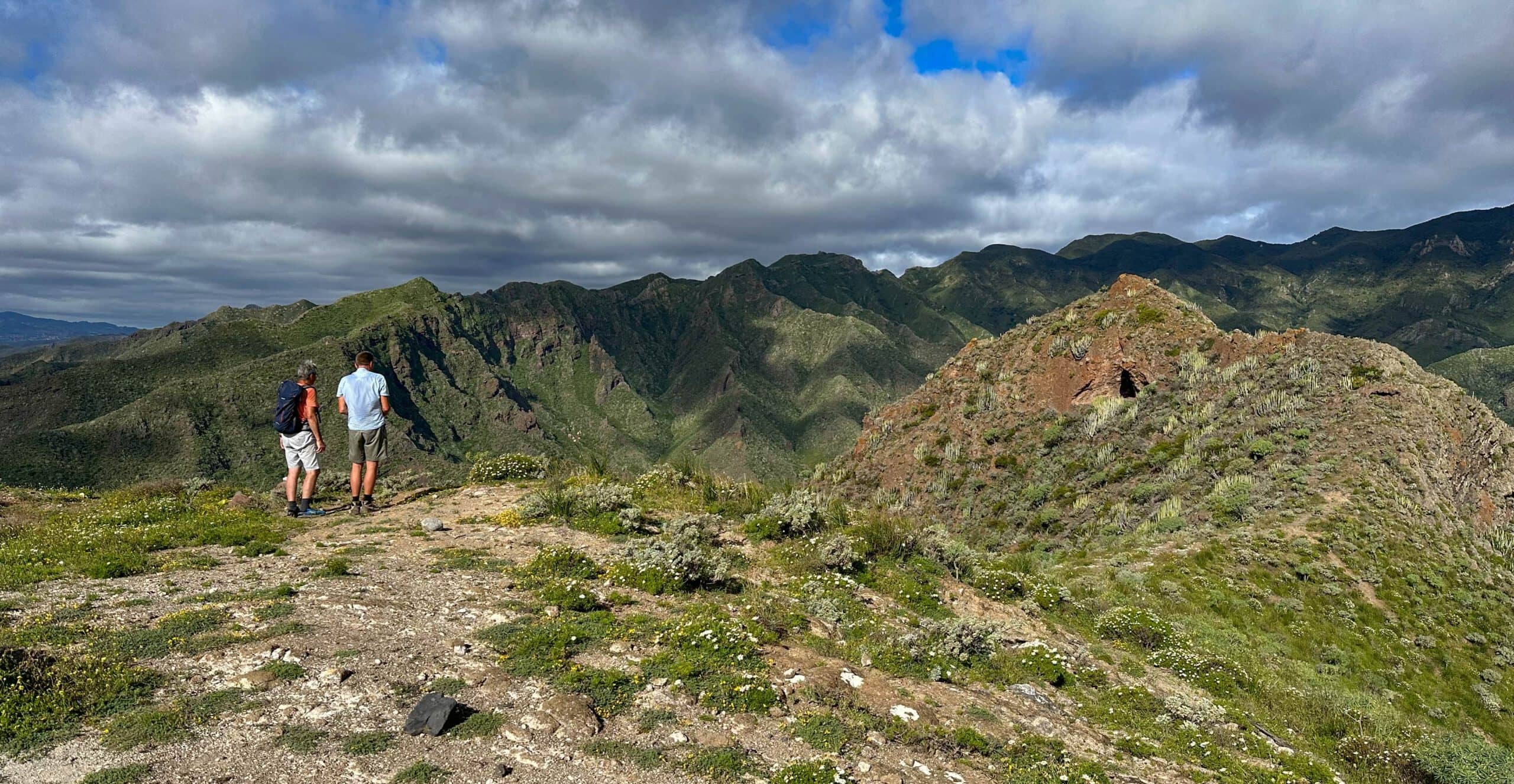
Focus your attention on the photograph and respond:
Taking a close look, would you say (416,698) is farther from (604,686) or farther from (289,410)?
(289,410)

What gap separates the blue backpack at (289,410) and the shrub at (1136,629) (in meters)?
17.1

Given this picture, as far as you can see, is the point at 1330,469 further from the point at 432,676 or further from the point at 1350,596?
the point at 432,676

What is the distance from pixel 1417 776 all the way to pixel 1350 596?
9576mm

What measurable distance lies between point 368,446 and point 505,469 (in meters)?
5.20

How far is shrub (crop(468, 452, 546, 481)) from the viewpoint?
18391 mm

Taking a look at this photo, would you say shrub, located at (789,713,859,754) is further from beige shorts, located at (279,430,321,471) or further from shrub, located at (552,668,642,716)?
beige shorts, located at (279,430,321,471)

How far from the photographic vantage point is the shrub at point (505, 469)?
60.3ft

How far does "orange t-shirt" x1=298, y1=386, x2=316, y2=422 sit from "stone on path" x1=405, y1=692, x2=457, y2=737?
29.2 feet

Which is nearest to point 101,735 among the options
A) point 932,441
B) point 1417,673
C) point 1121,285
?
point 1417,673

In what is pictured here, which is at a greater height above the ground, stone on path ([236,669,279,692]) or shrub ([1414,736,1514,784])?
stone on path ([236,669,279,692])

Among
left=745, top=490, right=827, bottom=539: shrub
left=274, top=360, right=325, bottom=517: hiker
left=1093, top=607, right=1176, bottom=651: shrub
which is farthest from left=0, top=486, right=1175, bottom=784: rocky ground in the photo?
left=1093, top=607, right=1176, bottom=651: shrub

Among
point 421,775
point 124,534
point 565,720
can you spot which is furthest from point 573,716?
point 124,534

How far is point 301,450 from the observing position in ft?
42.4

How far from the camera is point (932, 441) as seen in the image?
36.1 meters
